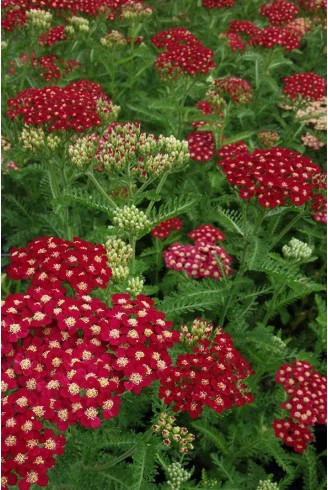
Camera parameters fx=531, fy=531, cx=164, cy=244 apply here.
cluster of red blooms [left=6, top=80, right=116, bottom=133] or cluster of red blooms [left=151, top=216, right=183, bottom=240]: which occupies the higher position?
cluster of red blooms [left=6, top=80, right=116, bottom=133]

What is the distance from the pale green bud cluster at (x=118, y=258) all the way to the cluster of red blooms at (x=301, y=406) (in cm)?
116

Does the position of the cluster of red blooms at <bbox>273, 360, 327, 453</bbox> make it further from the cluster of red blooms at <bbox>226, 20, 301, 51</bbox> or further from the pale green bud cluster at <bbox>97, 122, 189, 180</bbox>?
the cluster of red blooms at <bbox>226, 20, 301, 51</bbox>

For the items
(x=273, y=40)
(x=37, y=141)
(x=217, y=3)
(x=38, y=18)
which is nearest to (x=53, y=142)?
(x=37, y=141)

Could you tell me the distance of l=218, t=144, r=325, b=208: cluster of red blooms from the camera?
2.92 m

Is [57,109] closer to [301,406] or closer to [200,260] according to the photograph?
[200,260]

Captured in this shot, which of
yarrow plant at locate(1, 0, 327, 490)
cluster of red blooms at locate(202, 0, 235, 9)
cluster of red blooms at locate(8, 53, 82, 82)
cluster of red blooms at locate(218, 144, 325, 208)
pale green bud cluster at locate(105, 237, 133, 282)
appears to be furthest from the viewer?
cluster of red blooms at locate(202, 0, 235, 9)

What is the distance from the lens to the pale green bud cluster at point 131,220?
280cm

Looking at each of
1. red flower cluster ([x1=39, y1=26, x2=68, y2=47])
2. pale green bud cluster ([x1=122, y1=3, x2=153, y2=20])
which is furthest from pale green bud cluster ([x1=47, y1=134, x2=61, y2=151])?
pale green bud cluster ([x1=122, y1=3, x2=153, y2=20])

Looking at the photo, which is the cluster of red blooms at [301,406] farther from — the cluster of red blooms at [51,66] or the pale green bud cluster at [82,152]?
the cluster of red blooms at [51,66]

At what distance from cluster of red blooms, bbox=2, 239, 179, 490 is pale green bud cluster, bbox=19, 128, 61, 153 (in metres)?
1.16

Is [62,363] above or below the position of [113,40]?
below

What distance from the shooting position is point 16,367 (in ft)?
6.93

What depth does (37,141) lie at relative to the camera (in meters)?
3.24

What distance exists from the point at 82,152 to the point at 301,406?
192 cm
